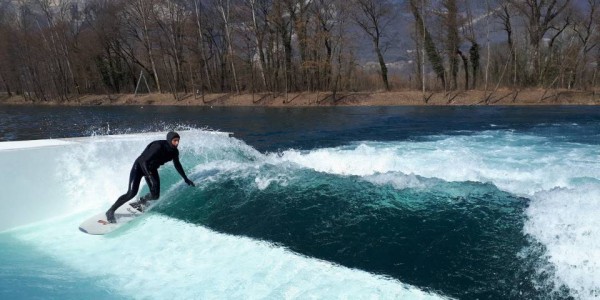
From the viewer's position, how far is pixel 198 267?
669cm

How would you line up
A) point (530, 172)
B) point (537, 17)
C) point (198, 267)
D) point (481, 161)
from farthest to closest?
1. point (537, 17)
2. point (481, 161)
3. point (530, 172)
4. point (198, 267)

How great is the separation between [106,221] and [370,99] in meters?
33.8

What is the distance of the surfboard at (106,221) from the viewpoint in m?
8.38

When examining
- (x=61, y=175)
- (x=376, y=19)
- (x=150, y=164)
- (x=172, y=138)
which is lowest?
(x=61, y=175)

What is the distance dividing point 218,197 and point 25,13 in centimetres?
6763

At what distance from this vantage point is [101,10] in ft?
199

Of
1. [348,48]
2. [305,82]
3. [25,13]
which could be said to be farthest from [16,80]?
[348,48]

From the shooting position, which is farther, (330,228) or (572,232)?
(330,228)

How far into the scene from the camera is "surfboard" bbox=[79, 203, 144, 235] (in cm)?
838

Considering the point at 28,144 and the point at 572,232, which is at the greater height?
the point at 28,144

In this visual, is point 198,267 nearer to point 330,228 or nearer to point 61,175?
point 330,228

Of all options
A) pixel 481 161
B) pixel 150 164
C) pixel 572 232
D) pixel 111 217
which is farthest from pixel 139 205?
pixel 481 161

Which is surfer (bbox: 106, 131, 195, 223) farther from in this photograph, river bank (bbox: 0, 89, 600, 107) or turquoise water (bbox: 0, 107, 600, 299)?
river bank (bbox: 0, 89, 600, 107)

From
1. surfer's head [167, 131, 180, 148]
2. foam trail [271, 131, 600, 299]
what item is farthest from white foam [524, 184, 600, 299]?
surfer's head [167, 131, 180, 148]
